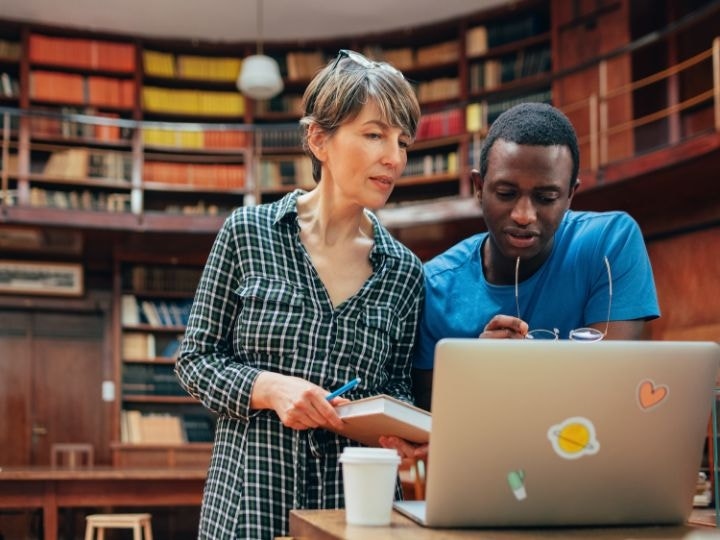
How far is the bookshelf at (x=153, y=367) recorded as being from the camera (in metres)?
8.07

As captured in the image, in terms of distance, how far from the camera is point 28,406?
8477 mm

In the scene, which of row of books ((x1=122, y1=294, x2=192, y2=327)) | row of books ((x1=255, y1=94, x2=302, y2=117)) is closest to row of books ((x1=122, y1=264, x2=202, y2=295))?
row of books ((x1=122, y1=294, x2=192, y2=327))

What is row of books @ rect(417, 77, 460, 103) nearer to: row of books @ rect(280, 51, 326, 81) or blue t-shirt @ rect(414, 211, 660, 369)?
row of books @ rect(280, 51, 326, 81)

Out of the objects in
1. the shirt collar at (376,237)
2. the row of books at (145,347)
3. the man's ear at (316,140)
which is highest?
the man's ear at (316,140)

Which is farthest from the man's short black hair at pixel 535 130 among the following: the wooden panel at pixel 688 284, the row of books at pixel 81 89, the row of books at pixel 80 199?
the row of books at pixel 81 89

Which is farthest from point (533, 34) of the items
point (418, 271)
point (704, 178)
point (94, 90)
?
point (418, 271)

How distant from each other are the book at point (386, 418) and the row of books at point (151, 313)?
23.8 ft

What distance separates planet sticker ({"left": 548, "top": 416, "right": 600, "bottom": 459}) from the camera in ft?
3.42

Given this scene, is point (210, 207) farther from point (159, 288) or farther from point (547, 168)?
point (547, 168)

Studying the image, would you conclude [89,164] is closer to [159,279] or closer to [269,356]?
[159,279]

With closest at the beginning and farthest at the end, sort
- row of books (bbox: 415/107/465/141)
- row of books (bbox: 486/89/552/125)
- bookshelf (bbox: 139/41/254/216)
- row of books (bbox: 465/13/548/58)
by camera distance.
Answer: row of books (bbox: 486/89/552/125) → row of books (bbox: 465/13/548/58) → row of books (bbox: 415/107/465/141) → bookshelf (bbox: 139/41/254/216)

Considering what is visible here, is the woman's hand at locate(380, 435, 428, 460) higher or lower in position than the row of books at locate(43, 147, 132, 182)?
lower

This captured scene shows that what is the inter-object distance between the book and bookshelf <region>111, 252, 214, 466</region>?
6828 millimetres

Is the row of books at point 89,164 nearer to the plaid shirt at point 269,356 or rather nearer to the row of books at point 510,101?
the row of books at point 510,101
